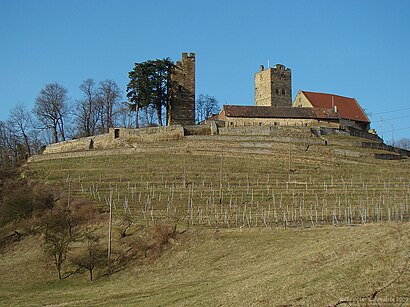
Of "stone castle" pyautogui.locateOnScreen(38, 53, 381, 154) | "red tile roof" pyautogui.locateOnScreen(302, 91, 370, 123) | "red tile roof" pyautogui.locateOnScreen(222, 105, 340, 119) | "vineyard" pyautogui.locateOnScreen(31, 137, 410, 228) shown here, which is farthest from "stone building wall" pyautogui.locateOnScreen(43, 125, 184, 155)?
"red tile roof" pyautogui.locateOnScreen(302, 91, 370, 123)

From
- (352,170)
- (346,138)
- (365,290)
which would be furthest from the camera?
(346,138)

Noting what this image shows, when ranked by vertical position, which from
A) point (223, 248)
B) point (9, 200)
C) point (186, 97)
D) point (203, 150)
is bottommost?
point (223, 248)

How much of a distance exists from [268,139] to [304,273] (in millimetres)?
43539

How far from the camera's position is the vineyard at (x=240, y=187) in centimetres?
3209

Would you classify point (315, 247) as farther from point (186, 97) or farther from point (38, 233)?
point (186, 97)

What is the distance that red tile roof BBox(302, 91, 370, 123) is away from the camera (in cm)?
7296

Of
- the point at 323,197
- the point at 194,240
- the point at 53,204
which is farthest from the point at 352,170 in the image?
the point at 53,204

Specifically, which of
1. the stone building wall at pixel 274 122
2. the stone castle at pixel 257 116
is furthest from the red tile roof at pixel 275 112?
the stone building wall at pixel 274 122

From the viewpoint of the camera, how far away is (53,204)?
128ft

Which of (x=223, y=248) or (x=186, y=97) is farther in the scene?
(x=186, y=97)

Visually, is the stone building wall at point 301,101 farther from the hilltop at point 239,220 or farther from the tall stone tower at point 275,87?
the hilltop at point 239,220

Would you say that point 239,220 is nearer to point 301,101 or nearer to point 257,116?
point 257,116

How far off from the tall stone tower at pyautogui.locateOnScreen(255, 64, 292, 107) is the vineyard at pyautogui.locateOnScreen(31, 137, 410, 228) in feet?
85.7

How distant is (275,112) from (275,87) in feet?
43.2
